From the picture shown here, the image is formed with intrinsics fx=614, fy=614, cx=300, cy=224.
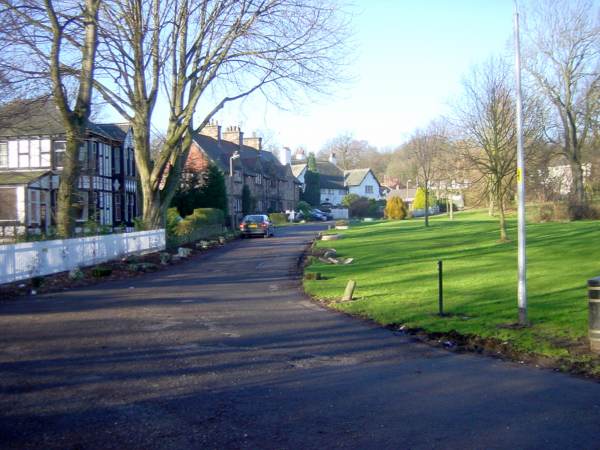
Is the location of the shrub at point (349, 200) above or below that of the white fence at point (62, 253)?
above

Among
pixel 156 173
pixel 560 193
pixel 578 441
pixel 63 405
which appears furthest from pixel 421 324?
pixel 560 193

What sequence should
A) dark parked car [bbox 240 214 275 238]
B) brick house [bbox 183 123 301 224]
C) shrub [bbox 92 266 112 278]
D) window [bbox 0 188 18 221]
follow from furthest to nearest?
brick house [bbox 183 123 301 224] < dark parked car [bbox 240 214 275 238] < window [bbox 0 188 18 221] < shrub [bbox 92 266 112 278]

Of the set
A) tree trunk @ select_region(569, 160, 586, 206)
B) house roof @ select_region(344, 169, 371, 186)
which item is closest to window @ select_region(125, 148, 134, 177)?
tree trunk @ select_region(569, 160, 586, 206)

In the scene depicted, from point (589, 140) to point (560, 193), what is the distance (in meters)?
4.81

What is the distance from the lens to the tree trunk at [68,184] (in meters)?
21.3

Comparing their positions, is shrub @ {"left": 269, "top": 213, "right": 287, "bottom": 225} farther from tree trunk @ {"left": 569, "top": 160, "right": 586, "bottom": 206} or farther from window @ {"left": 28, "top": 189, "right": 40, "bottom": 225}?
window @ {"left": 28, "top": 189, "right": 40, "bottom": 225}

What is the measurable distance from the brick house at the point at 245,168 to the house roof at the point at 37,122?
29.7 ft

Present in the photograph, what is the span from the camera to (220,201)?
49.1m

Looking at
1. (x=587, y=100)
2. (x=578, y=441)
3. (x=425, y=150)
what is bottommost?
(x=578, y=441)

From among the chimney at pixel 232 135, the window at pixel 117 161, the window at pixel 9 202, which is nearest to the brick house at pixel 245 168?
the chimney at pixel 232 135

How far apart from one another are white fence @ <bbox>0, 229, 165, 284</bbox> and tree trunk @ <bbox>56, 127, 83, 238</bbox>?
2.80 feet

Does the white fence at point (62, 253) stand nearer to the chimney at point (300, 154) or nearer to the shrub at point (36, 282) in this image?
the shrub at point (36, 282)

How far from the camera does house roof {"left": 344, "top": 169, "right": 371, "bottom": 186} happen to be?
363 ft

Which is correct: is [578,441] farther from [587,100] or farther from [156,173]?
[587,100]
